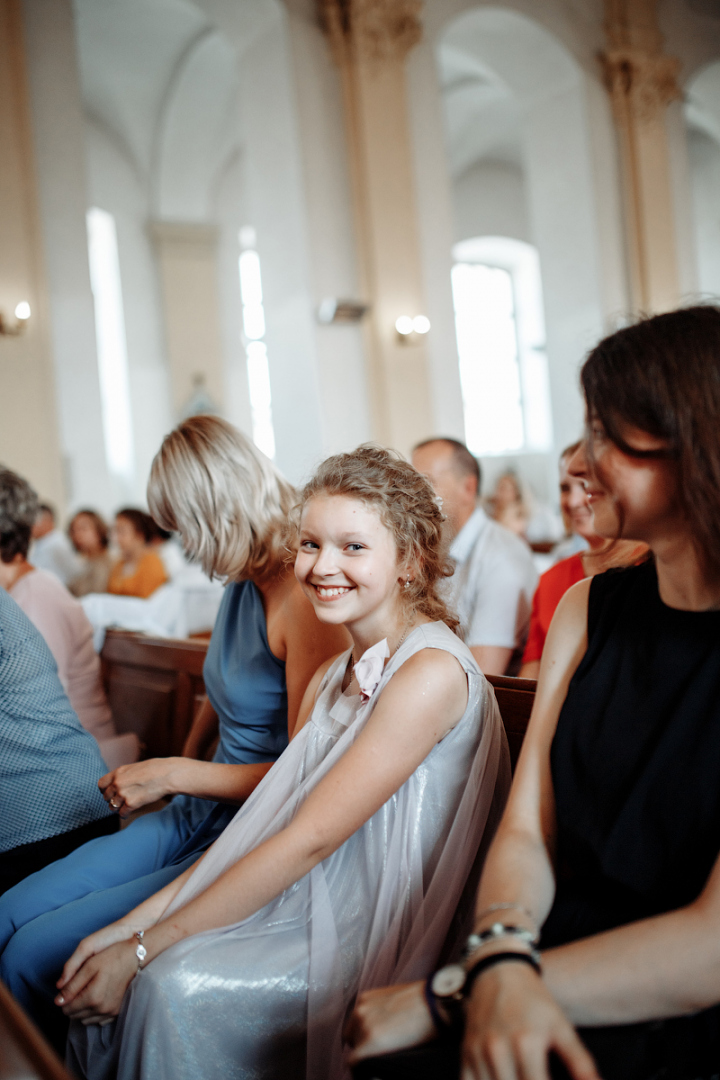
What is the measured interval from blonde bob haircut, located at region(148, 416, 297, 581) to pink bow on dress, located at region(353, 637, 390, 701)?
578mm

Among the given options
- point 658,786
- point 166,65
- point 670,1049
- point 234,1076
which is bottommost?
point 234,1076

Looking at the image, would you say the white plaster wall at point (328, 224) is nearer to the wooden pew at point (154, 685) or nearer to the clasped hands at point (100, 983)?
the wooden pew at point (154, 685)

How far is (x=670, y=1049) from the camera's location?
1139mm

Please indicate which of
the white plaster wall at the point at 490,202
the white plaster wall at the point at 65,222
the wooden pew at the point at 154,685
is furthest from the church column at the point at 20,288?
the white plaster wall at the point at 490,202

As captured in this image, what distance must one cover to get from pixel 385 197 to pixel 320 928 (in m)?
7.93

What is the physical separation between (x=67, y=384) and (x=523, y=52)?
6765 millimetres

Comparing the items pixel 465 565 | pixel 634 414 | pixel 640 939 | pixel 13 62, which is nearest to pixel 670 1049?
pixel 640 939

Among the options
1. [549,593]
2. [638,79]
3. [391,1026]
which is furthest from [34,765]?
[638,79]

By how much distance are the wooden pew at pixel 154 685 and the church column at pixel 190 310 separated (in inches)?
381

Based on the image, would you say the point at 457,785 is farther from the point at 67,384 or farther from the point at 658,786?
the point at 67,384

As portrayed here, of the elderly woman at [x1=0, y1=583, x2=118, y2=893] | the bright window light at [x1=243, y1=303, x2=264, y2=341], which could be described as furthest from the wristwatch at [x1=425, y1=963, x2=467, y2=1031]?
the bright window light at [x1=243, y1=303, x2=264, y2=341]

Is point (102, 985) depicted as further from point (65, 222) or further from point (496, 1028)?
point (65, 222)

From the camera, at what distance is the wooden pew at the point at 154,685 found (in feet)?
10.2

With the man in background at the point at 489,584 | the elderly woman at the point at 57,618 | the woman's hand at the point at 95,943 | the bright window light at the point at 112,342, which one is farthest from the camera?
the bright window light at the point at 112,342
